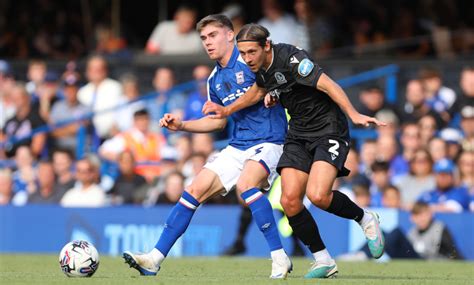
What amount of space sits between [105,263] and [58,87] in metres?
6.65

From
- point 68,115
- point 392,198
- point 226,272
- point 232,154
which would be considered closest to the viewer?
point 232,154

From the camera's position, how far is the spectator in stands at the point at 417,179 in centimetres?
1505

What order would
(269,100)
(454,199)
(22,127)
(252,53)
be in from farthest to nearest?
(22,127) → (454,199) → (269,100) → (252,53)

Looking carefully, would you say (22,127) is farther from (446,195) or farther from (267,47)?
(267,47)

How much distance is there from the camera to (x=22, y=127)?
18438 mm

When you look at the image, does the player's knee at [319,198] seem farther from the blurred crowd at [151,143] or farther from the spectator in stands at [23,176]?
the spectator in stands at [23,176]

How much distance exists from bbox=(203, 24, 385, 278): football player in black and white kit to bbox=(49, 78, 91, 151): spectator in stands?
28.2 feet

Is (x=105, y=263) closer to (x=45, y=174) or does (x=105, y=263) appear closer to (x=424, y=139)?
(x=45, y=174)

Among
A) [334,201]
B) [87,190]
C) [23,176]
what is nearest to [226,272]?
[334,201]

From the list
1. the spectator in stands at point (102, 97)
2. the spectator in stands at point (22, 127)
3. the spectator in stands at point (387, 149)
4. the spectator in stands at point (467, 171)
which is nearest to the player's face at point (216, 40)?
the spectator in stands at point (467, 171)

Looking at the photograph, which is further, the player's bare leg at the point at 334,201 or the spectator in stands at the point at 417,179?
the spectator in stands at the point at 417,179

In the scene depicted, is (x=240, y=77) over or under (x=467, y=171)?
over

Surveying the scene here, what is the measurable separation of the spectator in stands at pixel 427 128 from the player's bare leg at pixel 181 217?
6.48 metres

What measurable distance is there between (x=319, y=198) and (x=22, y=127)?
9.79 m
